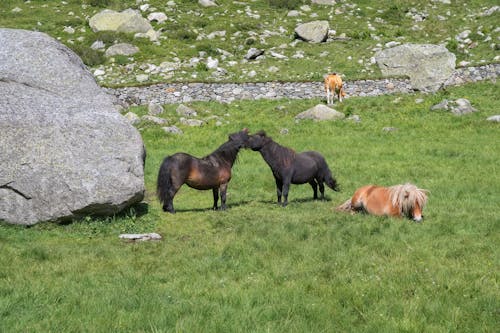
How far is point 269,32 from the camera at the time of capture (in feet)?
158

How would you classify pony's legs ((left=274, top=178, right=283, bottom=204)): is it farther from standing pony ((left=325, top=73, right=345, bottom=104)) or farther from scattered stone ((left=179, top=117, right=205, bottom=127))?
standing pony ((left=325, top=73, right=345, bottom=104))

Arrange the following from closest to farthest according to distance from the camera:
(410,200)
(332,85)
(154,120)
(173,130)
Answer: (410,200) < (173,130) < (154,120) < (332,85)

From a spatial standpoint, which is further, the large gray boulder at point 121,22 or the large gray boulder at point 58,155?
the large gray boulder at point 121,22

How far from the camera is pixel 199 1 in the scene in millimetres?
55875

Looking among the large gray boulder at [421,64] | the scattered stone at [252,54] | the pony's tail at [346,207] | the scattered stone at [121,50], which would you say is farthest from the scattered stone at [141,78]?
the pony's tail at [346,207]

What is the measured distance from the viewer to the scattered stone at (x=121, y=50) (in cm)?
4262

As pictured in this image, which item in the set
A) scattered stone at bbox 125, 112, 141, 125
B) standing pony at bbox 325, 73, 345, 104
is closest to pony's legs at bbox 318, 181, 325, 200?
scattered stone at bbox 125, 112, 141, 125

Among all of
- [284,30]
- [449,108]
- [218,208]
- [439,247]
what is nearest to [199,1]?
[284,30]

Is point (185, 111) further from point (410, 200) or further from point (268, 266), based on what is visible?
point (268, 266)

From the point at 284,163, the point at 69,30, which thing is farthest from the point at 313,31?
the point at 284,163

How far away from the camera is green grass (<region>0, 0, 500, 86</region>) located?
39625 mm

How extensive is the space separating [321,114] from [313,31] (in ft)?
62.8

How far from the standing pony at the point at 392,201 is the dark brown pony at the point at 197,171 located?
3344 mm

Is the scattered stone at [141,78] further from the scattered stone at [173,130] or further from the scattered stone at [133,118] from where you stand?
the scattered stone at [173,130]
